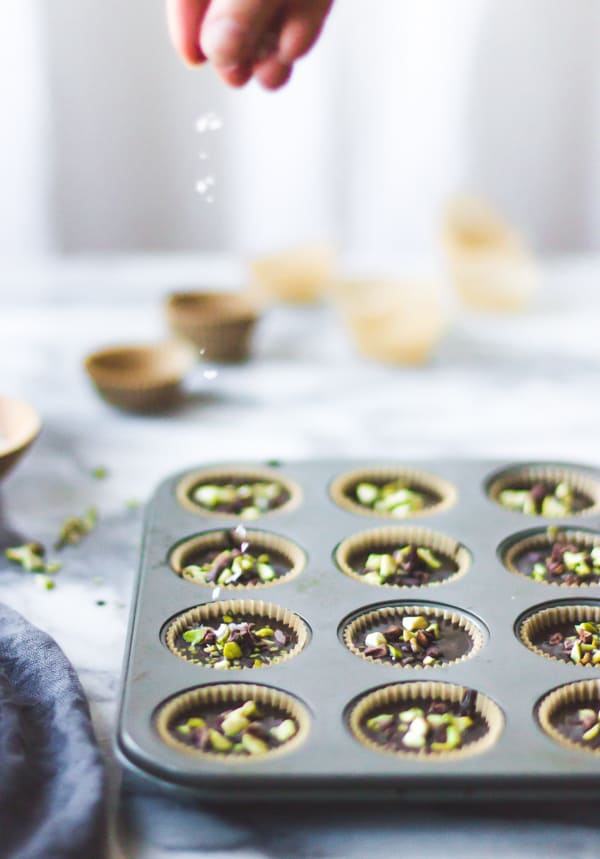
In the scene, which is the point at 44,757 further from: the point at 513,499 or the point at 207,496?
the point at 513,499

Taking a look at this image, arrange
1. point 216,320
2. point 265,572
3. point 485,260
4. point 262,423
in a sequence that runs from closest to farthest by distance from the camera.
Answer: point 265,572
point 262,423
point 216,320
point 485,260

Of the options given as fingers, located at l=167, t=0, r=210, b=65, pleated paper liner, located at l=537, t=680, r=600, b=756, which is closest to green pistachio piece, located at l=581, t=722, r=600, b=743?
pleated paper liner, located at l=537, t=680, r=600, b=756

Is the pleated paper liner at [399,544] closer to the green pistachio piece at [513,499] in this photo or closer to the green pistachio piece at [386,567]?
the green pistachio piece at [386,567]

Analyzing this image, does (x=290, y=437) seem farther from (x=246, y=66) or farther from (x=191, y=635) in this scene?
(x=246, y=66)

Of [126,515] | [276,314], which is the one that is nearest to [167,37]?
[276,314]

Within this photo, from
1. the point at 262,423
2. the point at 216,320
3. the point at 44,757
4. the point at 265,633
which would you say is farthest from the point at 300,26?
the point at 216,320

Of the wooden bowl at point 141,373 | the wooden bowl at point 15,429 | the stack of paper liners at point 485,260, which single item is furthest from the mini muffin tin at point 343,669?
the stack of paper liners at point 485,260

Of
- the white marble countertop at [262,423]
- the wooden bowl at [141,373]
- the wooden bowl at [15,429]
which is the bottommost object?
the white marble countertop at [262,423]
